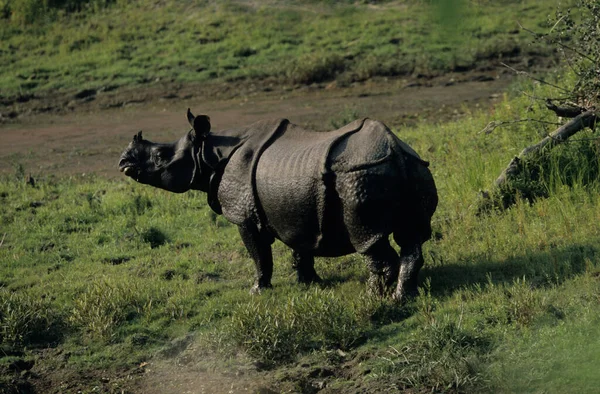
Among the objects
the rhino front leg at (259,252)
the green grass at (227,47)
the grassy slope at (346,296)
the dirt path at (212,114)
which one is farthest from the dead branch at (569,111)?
the green grass at (227,47)

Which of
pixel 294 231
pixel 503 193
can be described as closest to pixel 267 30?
pixel 503 193

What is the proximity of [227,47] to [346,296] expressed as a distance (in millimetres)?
14938

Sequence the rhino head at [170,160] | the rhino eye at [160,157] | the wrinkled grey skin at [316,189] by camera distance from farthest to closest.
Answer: the rhino eye at [160,157]
the rhino head at [170,160]
the wrinkled grey skin at [316,189]

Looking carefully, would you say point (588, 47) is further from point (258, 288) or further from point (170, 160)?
point (170, 160)

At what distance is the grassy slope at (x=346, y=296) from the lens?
23.2 feet

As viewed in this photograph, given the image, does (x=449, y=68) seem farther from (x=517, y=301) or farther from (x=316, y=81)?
(x=517, y=301)

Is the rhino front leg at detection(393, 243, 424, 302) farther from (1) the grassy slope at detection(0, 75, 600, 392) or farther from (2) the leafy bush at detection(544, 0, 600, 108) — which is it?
(2) the leafy bush at detection(544, 0, 600, 108)

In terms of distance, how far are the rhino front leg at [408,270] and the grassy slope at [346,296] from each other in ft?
0.41

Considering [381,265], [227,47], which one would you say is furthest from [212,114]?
[381,265]

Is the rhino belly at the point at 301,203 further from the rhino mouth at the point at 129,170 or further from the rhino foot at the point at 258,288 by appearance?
the rhino mouth at the point at 129,170

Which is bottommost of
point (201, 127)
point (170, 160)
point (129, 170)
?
point (129, 170)

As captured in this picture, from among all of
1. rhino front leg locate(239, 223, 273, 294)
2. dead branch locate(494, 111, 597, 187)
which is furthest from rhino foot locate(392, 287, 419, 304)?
dead branch locate(494, 111, 597, 187)

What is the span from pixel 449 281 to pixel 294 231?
4.71 ft

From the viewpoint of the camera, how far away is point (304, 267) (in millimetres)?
9203
